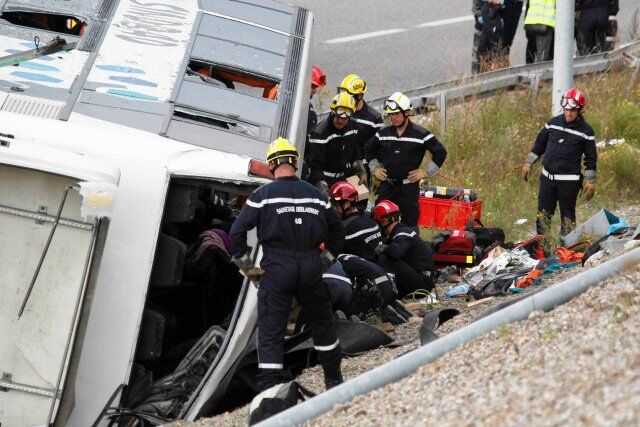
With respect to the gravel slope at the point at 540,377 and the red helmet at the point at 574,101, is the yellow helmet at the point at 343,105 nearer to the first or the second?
the red helmet at the point at 574,101

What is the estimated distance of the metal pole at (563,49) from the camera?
11.9m

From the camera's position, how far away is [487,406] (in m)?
5.18

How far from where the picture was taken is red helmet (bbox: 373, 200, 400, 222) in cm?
1007

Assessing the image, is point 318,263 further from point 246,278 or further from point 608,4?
point 608,4

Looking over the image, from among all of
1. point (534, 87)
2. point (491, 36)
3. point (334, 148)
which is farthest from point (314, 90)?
point (491, 36)

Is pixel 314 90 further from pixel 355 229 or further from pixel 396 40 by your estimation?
pixel 396 40

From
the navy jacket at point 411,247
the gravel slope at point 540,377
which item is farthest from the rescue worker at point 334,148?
the gravel slope at point 540,377

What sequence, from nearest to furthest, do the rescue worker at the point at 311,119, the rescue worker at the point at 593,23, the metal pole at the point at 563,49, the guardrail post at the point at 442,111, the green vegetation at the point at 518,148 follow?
the rescue worker at the point at 311,119, the metal pole at the point at 563,49, the green vegetation at the point at 518,148, the guardrail post at the point at 442,111, the rescue worker at the point at 593,23

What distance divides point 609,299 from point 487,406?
1260 mm

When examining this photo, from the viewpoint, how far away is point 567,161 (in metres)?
11.1

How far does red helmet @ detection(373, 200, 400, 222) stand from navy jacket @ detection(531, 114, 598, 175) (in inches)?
73.6

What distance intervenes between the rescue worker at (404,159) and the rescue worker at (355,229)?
3.94 feet

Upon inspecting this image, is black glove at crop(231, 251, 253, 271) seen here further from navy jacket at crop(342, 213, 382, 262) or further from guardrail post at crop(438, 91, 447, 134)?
guardrail post at crop(438, 91, 447, 134)

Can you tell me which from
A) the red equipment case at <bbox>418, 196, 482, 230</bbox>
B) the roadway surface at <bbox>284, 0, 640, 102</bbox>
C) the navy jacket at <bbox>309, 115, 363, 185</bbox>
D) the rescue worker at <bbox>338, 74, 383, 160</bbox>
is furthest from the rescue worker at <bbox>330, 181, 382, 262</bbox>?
the roadway surface at <bbox>284, 0, 640, 102</bbox>
